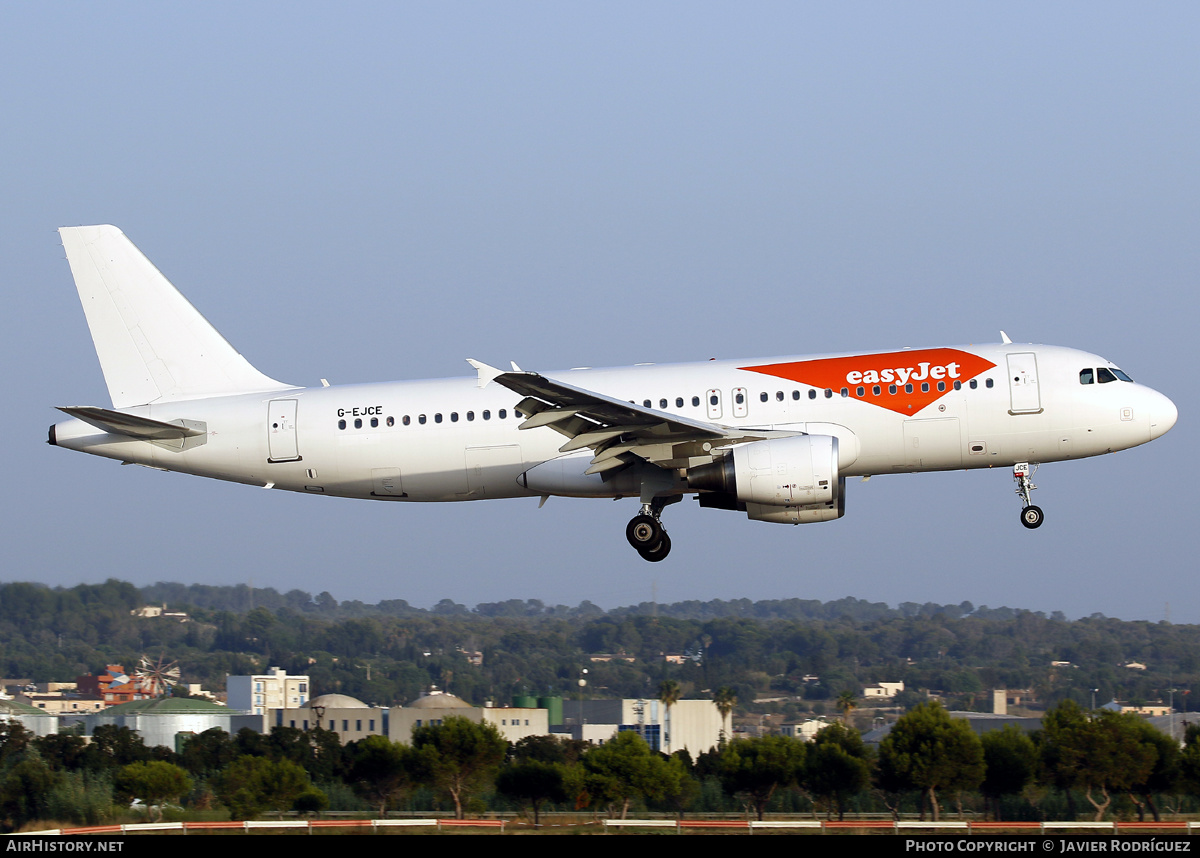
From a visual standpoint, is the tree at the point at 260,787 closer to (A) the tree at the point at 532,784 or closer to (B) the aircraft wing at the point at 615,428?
(A) the tree at the point at 532,784

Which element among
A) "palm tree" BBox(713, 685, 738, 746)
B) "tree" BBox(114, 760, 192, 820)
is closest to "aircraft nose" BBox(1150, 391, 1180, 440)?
"tree" BBox(114, 760, 192, 820)

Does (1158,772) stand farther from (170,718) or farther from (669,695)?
(170,718)

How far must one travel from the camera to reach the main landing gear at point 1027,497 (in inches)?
1270

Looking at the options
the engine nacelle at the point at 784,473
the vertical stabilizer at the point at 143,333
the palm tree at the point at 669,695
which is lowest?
the palm tree at the point at 669,695

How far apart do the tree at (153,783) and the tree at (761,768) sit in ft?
73.1

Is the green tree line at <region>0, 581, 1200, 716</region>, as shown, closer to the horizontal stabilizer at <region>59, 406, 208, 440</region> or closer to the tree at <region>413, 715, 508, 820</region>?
the tree at <region>413, 715, 508, 820</region>

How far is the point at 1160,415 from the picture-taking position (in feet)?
104

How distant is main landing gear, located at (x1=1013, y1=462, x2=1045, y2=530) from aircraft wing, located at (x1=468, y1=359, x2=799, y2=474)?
5824 mm

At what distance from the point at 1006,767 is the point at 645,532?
88.3 feet

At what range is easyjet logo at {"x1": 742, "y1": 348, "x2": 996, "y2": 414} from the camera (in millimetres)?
31141

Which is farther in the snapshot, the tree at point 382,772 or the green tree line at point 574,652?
the green tree line at point 574,652

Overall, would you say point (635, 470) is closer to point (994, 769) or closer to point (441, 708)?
point (994, 769)

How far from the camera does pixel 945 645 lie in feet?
578

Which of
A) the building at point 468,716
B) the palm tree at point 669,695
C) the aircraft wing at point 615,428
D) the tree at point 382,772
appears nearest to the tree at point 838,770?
the tree at point 382,772
